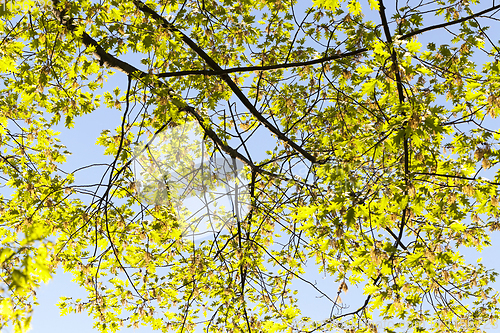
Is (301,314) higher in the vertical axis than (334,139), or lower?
lower

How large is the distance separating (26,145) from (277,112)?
4.84 m

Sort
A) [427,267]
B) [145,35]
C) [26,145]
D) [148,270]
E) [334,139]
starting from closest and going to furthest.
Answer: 1. [427,267]
2. [145,35]
3. [148,270]
4. [334,139]
5. [26,145]

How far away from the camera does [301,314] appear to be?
266 inches

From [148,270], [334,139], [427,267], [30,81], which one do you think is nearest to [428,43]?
[334,139]

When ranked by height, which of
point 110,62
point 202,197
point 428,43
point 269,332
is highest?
point 428,43

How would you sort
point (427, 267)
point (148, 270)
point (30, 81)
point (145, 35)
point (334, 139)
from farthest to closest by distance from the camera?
point (334, 139) < point (148, 270) < point (30, 81) < point (145, 35) < point (427, 267)

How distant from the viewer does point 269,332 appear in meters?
5.56

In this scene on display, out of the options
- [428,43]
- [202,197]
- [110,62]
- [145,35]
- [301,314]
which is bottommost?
[301,314]

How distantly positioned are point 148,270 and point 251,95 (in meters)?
3.78

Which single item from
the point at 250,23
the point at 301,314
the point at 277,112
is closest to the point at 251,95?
the point at 277,112

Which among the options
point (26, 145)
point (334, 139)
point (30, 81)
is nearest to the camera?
point (30, 81)

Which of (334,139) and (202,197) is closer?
(202,197)

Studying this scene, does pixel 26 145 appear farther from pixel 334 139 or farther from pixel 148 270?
pixel 334 139

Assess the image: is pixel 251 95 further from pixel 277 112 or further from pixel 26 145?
pixel 26 145
